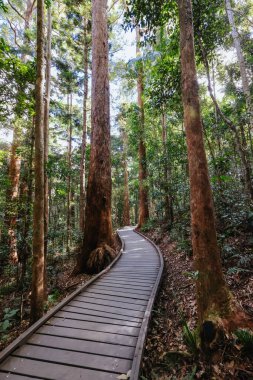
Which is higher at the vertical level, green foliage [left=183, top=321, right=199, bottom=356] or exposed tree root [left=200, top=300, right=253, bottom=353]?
exposed tree root [left=200, top=300, right=253, bottom=353]

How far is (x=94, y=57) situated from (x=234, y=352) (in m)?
9.83

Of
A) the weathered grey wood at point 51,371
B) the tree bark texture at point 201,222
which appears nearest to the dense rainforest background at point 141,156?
the tree bark texture at point 201,222

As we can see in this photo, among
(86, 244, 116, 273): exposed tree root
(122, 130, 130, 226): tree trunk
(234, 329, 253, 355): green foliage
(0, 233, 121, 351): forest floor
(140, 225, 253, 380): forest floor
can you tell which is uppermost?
(122, 130, 130, 226): tree trunk

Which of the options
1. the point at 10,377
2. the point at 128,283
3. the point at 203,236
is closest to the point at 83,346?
the point at 10,377

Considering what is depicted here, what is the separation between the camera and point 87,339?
130 inches

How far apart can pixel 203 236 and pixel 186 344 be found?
5.24 feet

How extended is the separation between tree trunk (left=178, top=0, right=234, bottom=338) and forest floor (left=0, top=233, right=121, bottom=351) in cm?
409

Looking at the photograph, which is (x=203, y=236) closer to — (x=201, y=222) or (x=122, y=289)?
(x=201, y=222)

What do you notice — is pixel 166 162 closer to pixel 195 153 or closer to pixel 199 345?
pixel 195 153

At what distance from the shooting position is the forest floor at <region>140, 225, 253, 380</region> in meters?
2.72

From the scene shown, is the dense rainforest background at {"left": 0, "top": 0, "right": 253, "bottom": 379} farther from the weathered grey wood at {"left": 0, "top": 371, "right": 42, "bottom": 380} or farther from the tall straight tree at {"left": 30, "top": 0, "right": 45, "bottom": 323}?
the weathered grey wood at {"left": 0, "top": 371, "right": 42, "bottom": 380}

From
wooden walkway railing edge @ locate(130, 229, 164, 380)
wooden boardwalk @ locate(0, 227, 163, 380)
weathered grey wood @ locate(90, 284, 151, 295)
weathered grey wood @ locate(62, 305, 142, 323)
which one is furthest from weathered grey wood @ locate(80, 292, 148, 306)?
weathered grey wood @ locate(62, 305, 142, 323)

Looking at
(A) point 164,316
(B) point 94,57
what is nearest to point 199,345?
(A) point 164,316

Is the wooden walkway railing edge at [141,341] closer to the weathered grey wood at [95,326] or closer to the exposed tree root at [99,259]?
the weathered grey wood at [95,326]
